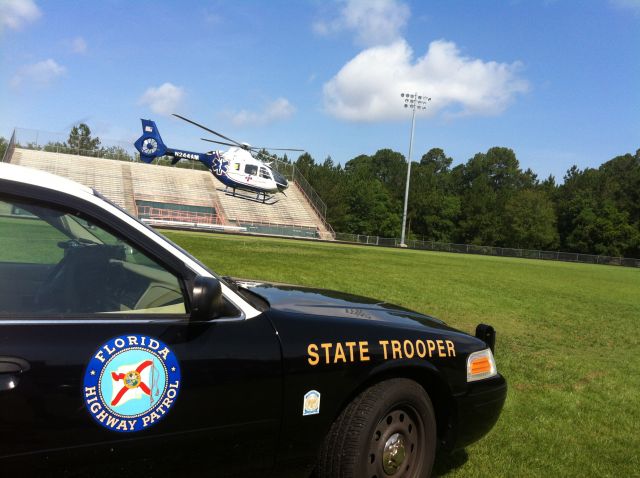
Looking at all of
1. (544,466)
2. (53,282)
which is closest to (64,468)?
(53,282)

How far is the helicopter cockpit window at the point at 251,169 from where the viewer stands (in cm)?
4198

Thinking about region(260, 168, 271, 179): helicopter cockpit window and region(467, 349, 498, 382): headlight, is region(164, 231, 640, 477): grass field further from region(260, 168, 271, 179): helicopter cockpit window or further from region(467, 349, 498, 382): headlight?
region(260, 168, 271, 179): helicopter cockpit window

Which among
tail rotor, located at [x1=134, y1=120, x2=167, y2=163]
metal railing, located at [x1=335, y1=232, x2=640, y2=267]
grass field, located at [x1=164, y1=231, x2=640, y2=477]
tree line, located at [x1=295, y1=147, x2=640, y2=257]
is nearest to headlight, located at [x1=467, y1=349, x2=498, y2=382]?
grass field, located at [x1=164, y1=231, x2=640, y2=477]

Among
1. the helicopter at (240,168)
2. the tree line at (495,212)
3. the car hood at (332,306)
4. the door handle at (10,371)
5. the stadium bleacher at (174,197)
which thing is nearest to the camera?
the door handle at (10,371)

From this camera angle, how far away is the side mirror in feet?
6.86

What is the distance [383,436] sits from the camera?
2715 mm

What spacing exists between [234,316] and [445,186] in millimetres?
114711

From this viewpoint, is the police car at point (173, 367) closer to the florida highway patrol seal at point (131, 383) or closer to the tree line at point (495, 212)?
the florida highway patrol seal at point (131, 383)

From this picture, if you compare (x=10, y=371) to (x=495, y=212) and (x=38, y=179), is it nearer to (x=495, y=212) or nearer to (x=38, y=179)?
(x=38, y=179)

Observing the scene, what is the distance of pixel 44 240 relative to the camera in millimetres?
2445

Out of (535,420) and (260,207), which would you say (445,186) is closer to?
(260,207)

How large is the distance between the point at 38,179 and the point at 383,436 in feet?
6.45

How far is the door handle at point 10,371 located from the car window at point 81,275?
25 cm

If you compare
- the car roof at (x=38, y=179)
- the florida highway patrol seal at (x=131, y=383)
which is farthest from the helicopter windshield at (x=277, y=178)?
the florida highway patrol seal at (x=131, y=383)
